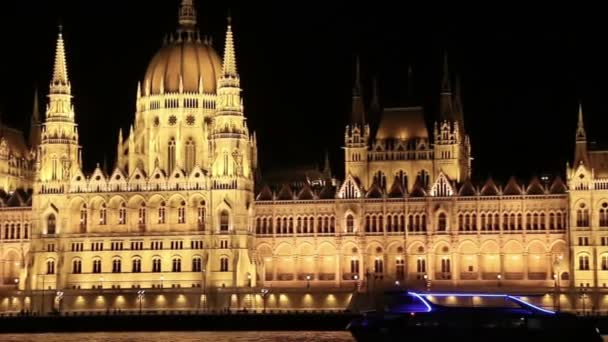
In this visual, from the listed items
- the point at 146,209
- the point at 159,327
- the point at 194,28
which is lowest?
the point at 159,327

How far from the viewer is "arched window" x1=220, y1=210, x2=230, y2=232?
151 m

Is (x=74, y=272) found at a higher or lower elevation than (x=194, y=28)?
lower

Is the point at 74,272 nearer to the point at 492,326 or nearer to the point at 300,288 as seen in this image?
the point at 300,288

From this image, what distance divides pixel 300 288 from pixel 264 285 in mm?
5350

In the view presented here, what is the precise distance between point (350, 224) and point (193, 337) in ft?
146

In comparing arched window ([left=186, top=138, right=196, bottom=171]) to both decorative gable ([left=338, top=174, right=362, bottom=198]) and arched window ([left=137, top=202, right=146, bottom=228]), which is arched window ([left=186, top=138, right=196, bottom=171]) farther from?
decorative gable ([left=338, top=174, right=362, bottom=198])

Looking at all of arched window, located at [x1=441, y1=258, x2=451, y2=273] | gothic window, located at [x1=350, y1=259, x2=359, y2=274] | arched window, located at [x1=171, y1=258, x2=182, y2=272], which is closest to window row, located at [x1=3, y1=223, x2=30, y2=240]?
arched window, located at [x1=171, y1=258, x2=182, y2=272]

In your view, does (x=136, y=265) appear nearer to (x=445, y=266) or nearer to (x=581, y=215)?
(x=445, y=266)

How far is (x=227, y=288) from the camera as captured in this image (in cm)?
14825

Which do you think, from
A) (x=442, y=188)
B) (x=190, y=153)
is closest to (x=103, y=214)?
(x=190, y=153)

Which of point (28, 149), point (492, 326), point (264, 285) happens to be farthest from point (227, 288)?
point (492, 326)

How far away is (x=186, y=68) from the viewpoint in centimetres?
16150

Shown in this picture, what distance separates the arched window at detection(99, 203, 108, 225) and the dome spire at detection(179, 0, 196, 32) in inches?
825

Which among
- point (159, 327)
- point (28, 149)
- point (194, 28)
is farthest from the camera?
point (28, 149)
